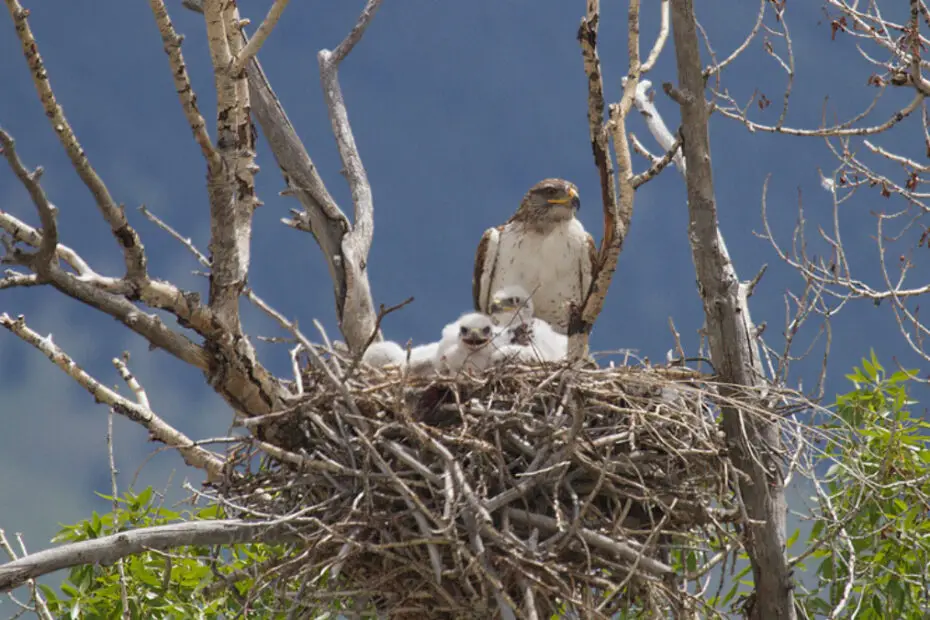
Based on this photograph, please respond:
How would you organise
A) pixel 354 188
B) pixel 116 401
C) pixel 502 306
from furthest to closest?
pixel 354 188
pixel 502 306
pixel 116 401

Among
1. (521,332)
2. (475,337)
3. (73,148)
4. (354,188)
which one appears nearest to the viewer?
(73,148)

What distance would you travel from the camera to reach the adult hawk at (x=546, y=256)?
717 cm

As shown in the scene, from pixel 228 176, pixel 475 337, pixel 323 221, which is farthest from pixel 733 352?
pixel 323 221

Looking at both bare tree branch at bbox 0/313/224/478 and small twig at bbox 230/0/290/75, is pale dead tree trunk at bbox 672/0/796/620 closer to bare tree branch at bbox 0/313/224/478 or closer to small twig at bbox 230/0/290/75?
small twig at bbox 230/0/290/75

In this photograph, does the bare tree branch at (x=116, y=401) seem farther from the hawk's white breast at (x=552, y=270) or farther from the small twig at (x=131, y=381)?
the hawk's white breast at (x=552, y=270)

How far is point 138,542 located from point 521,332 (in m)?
2.27

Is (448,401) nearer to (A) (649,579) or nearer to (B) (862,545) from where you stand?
(A) (649,579)

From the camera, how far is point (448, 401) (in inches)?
210

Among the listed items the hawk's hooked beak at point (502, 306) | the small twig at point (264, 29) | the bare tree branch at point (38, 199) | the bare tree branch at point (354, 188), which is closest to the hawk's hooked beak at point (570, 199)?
the hawk's hooked beak at point (502, 306)

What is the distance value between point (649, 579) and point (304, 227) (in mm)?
3539

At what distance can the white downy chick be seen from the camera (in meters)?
6.09

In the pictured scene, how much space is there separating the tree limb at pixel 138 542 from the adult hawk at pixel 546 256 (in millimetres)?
2655

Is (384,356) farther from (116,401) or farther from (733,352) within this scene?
(733,352)

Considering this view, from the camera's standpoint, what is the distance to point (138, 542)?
468 centimetres
